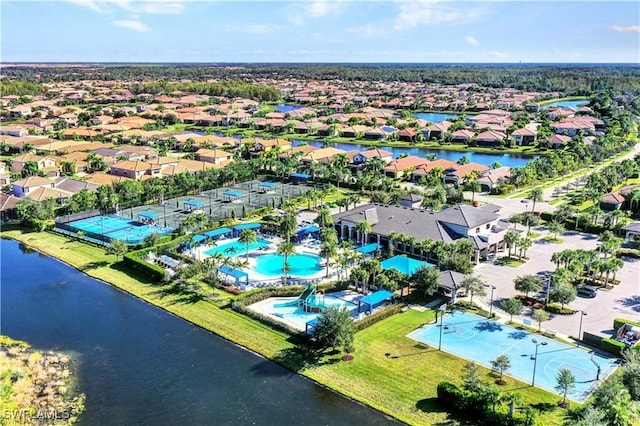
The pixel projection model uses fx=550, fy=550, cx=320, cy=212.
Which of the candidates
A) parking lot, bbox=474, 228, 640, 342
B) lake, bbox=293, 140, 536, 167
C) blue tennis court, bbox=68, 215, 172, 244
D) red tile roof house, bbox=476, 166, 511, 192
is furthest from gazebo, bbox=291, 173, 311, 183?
parking lot, bbox=474, 228, 640, 342

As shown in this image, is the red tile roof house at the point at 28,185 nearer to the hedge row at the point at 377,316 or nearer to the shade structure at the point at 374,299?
the shade structure at the point at 374,299

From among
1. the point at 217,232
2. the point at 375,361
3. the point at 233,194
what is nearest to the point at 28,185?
the point at 233,194

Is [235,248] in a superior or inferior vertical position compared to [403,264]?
inferior

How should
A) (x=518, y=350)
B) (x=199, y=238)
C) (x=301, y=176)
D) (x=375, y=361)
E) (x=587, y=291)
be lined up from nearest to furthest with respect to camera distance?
(x=375, y=361), (x=518, y=350), (x=587, y=291), (x=199, y=238), (x=301, y=176)

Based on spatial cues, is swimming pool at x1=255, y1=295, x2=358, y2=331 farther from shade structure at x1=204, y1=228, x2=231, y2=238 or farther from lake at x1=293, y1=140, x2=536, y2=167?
lake at x1=293, y1=140, x2=536, y2=167

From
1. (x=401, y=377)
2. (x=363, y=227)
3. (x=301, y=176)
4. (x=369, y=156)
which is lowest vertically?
(x=401, y=377)

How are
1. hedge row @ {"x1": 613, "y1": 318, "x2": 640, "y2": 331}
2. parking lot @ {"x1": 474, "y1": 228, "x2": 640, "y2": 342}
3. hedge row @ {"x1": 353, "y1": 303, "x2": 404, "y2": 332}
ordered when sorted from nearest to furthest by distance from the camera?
hedge row @ {"x1": 613, "y1": 318, "x2": 640, "y2": 331}, hedge row @ {"x1": 353, "y1": 303, "x2": 404, "y2": 332}, parking lot @ {"x1": 474, "y1": 228, "x2": 640, "y2": 342}

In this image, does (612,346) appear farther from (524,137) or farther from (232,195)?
(524,137)
